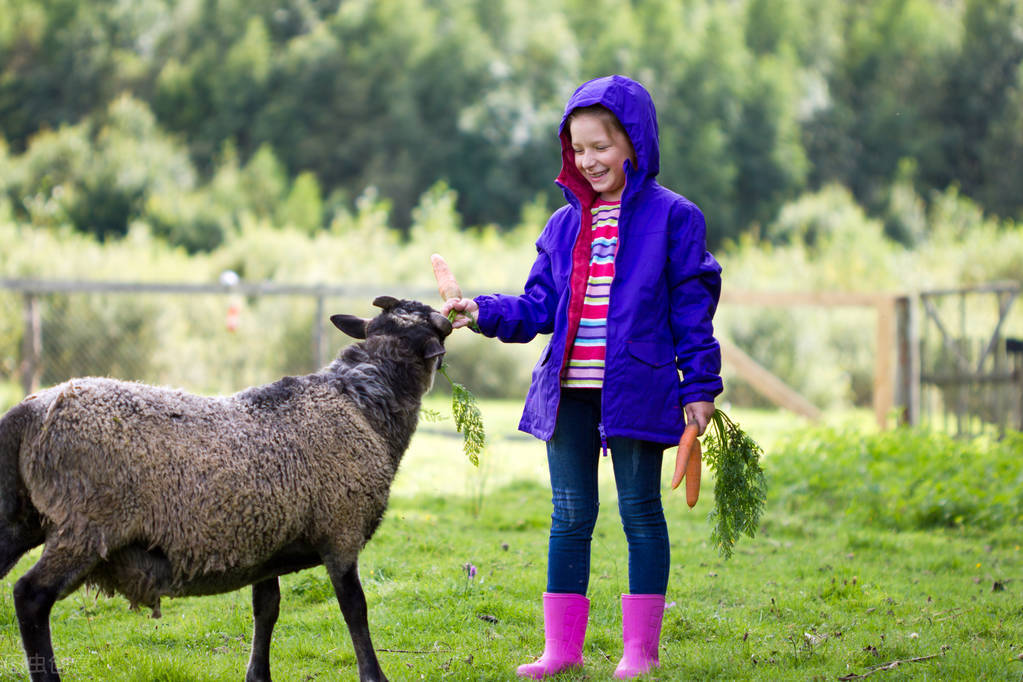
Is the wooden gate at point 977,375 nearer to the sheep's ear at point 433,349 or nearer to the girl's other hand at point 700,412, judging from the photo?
the girl's other hand at point 700,412

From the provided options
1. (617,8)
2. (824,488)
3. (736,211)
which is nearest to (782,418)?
(824,488)

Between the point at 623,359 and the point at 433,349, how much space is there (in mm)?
877

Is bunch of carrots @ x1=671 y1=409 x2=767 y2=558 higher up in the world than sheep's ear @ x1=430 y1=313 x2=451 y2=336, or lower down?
lower down

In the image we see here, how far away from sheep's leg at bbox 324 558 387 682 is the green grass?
0.30 meters

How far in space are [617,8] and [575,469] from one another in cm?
6066

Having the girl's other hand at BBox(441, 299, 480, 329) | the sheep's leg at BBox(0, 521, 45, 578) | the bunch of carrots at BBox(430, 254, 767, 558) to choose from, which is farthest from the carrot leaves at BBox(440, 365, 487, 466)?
the sheep's leg at BBox(0, 521, 45, 578)

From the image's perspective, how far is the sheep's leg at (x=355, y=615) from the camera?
424cm

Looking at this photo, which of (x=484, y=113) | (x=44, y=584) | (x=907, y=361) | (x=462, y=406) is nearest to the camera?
(x=44, y=584)

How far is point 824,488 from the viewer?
9.02 metres

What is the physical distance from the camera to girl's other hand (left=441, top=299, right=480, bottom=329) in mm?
4641

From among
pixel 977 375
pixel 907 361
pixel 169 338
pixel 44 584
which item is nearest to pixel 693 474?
pixel 44 584

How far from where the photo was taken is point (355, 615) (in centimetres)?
425

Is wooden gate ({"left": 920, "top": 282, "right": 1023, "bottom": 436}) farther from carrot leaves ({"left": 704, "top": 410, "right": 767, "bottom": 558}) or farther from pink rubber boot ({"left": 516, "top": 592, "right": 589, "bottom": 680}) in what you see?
pink rubber boot ({"left": 516, "top": 592, "right": 589, "bottom": 680})

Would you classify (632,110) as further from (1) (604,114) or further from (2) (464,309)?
(2) (464,309)
